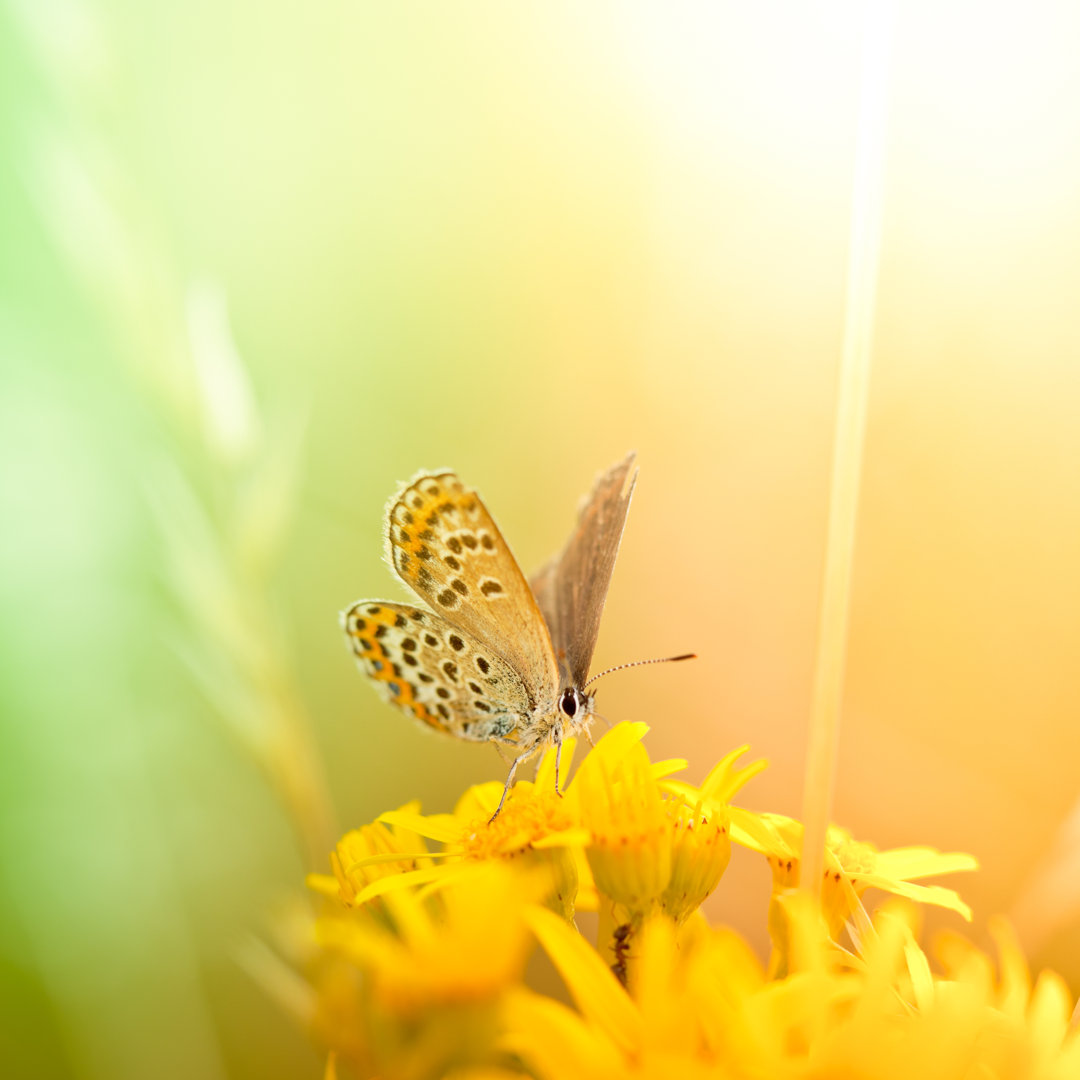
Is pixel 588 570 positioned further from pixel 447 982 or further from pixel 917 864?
pixel 447 982

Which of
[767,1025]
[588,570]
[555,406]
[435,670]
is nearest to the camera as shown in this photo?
[767,1025]

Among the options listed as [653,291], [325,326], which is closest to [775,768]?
[653,291]

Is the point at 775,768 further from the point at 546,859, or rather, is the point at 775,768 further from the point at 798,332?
the point at 546,859

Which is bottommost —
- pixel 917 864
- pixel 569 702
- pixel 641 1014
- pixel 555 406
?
pixel 917 864

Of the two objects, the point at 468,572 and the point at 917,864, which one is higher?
the point at 468,572

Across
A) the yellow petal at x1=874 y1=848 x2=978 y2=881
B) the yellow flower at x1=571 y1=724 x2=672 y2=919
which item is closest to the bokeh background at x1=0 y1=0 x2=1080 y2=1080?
the yellow petal at x1=874 y1=848 x2=978 y2=881

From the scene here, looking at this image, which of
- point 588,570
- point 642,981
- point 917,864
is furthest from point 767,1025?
point 588,570

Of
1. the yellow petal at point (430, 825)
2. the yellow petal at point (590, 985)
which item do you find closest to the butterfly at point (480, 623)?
the yellow petal at point (430, 825)

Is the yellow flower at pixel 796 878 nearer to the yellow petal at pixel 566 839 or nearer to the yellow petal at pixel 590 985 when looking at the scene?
the yellow petal at pixel 566 839

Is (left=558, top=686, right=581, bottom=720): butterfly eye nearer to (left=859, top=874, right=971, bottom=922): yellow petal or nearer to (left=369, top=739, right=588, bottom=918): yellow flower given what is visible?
(left=369, top=739, right=588, bottom=918): yellow flower
